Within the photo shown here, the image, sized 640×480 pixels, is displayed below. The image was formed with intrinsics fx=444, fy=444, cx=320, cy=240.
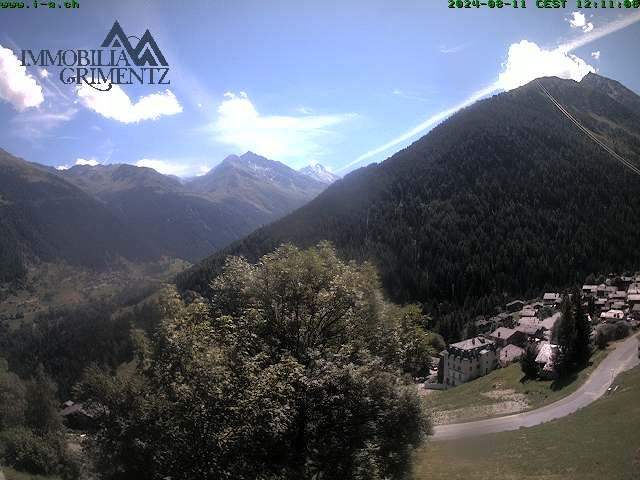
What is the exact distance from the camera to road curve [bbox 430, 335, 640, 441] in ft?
134

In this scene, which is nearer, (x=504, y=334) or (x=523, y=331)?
(x=523, y=331)

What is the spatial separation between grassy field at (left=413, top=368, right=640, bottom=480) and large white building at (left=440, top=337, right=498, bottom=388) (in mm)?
51268

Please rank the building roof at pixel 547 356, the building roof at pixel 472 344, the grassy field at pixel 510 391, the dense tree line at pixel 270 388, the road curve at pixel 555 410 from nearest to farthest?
the dense tree line at pixel 270 388, the road curve at pixel 555 410, the grassy field at pixel 510 391, the building roof at pixel 547 356, the building roof at pixel 472 344

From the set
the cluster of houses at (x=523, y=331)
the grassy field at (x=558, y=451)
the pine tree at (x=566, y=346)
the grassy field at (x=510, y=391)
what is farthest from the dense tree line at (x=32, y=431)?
the cluster of houses at (x=523, y=331)

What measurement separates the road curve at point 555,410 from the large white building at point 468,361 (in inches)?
1309

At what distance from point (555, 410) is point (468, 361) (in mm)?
44668

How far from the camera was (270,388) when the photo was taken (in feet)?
47.0

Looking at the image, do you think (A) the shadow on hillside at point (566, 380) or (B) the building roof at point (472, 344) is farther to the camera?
(B) the building roof at point (472, 344)

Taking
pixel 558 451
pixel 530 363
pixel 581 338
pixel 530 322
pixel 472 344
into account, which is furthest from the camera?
pixel 530 322

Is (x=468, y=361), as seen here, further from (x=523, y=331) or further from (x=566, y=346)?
(x=566, y=346)

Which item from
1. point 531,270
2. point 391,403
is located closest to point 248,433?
point 391,403

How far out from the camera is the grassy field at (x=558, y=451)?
2239 centimetres

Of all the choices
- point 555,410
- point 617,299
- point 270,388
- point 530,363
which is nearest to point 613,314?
point 617,299

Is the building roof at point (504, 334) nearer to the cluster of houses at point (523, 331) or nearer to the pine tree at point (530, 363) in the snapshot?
the cluster of houses at point (523, 331)
